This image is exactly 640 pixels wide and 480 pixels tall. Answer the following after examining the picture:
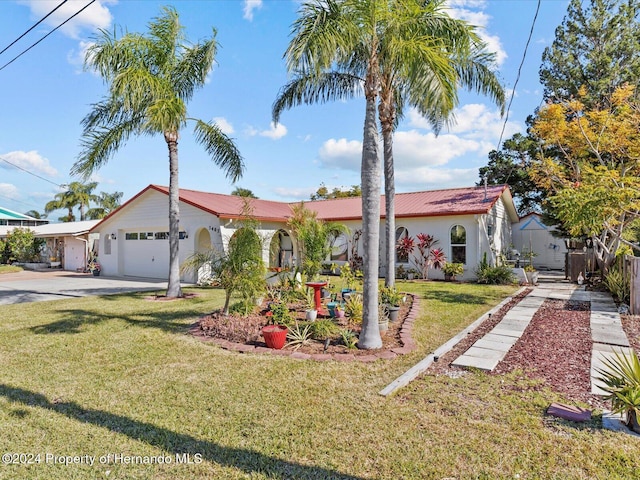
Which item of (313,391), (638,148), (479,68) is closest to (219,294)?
(313,391)

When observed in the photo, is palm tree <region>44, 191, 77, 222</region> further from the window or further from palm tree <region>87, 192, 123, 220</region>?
the window

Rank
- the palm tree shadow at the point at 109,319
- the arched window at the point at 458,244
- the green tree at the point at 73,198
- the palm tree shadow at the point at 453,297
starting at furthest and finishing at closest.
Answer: the green tree at the point at 73,198 → the arched window at the point at 458,244 → the palm tree shadow at the point at 453,297 → the palm tree shadow at the point at 109,319

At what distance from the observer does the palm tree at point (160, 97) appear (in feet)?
37.1

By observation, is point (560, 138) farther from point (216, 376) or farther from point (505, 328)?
point (216, 376)

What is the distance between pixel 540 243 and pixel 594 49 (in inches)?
484

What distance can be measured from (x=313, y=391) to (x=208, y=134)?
36.4 feet

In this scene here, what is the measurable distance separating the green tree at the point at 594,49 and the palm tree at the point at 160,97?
19781mm

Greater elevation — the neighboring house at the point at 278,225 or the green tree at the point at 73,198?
the green tree at the point at 73,198

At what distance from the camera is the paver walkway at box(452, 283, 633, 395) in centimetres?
588

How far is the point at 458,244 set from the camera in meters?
17.0

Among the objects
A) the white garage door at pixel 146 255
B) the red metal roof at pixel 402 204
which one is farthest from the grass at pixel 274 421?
the white garage door at pixel 146 255

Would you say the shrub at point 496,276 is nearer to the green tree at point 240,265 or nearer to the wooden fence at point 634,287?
the wooden fence at point 634,287

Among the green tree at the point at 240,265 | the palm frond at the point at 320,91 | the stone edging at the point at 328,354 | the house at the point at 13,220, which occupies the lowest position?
the stone edging at the point at 328,354

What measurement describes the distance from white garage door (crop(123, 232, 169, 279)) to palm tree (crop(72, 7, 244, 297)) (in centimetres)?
725
